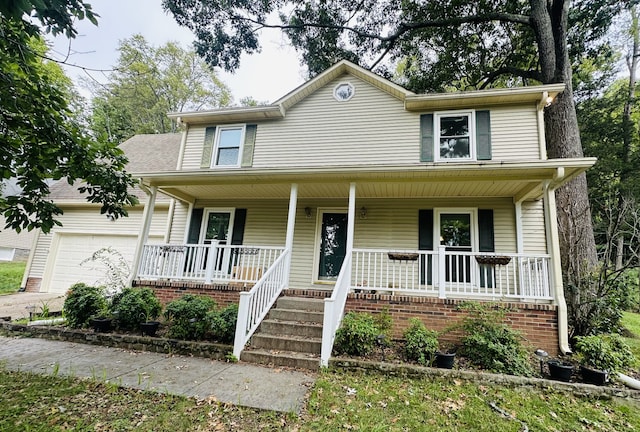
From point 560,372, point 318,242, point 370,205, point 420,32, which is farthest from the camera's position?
point 420,32


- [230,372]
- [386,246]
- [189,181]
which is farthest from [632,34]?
[230,372]

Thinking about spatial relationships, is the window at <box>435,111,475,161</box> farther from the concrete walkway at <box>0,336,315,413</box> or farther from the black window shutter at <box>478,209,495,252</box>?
the concrete walkway at <box>0,336,315,413</box>

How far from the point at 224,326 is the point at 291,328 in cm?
109

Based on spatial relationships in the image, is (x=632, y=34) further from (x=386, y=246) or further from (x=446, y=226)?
(x=386, y=246)

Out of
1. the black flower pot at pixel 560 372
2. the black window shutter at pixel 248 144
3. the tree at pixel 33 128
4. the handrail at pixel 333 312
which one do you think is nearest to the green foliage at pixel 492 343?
the black flower pot at pixel 560 372

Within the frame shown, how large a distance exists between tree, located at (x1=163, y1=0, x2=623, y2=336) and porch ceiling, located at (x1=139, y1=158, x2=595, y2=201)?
5.73 meters

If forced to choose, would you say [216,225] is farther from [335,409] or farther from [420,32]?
[420,32]

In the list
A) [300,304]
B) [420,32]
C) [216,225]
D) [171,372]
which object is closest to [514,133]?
[300,304]

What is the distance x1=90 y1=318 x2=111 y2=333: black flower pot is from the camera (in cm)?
544

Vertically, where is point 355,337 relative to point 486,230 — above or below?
below

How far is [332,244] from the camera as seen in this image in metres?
7.98

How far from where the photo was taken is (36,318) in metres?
6.43

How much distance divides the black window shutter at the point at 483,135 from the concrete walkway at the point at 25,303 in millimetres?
11142

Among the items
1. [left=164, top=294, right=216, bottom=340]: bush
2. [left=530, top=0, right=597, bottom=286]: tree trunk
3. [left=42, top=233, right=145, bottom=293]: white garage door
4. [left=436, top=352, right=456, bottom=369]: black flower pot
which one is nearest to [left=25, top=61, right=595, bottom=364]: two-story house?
[left=530, top=0, right=597, bottom=286]: tree trunk
